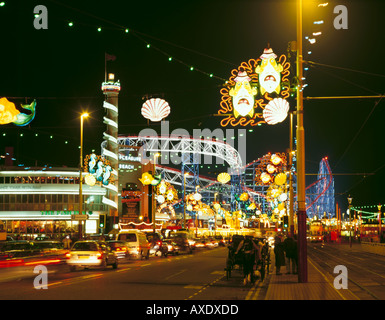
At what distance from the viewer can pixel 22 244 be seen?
36.9 m

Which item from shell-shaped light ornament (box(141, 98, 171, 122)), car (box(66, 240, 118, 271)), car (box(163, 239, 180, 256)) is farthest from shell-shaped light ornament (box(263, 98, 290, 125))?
car (box(163, 239, 180, 256))

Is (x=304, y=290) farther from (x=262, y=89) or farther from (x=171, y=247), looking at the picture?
(x=171, y=247)

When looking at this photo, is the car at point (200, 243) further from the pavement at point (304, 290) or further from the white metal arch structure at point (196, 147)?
the white metal arch structure at point (196, 147)

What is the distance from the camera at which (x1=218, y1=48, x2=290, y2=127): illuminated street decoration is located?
22.3 meters

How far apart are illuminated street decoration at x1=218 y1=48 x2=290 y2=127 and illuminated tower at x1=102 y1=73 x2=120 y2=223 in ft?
215

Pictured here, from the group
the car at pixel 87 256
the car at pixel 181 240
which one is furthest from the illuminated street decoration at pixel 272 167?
the car at pixel 87 256

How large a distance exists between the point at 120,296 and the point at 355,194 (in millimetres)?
90663

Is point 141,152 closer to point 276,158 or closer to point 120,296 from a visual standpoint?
point 276,158

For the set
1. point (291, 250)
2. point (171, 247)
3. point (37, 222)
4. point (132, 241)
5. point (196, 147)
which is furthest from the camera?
point (196, 147)

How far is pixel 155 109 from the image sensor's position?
2859 centimetres

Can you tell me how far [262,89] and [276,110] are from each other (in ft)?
4.36

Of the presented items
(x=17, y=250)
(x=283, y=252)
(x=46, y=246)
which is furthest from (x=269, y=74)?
(x=46, y=246)

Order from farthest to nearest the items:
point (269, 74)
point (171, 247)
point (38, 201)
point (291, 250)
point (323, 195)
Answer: point (323, 195) < point (38, 201) < point (171, 247) < point (291, 250) < point (269, 74)
